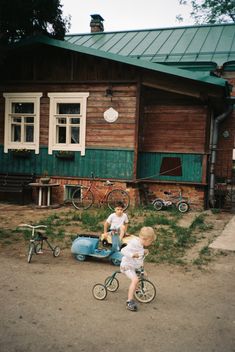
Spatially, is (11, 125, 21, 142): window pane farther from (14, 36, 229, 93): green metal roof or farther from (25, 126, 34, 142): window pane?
(14, 36, 229, 93): green metal roof

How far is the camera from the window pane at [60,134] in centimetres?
1343

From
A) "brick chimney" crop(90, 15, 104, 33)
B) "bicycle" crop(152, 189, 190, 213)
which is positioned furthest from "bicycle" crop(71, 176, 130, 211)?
"brick chimney" crop(90, 15, 104, 33)

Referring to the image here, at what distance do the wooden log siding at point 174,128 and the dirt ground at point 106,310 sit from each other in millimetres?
6339

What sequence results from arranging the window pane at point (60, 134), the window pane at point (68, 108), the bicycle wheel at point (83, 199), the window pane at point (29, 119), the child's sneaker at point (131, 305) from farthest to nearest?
the window pane at point (29, 119)
the window pane at point (60, 134)
the window pane at point (68, 108)
the bicycle wheel at point (83, 199)
the child's sneaker at point (131, 305)

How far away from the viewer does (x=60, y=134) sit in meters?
13.5

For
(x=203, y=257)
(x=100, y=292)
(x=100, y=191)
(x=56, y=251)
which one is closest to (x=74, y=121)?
(x=100, y=191)

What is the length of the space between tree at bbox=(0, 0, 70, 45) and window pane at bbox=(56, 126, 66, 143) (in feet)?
11.6

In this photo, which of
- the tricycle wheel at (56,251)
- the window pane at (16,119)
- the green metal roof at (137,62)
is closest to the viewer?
the tricycle wheel at (56,251)

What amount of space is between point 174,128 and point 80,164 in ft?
11.5

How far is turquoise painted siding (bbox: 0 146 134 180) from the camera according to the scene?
12.5m

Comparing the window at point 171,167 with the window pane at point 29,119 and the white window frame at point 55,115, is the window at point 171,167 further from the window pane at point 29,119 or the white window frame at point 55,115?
the window pane at point 29,119

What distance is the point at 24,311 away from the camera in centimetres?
438

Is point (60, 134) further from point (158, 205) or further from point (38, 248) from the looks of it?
point (38, 248)

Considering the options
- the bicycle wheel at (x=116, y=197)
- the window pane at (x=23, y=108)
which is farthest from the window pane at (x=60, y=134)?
the bicycle wheel at (x=116, y=197)
